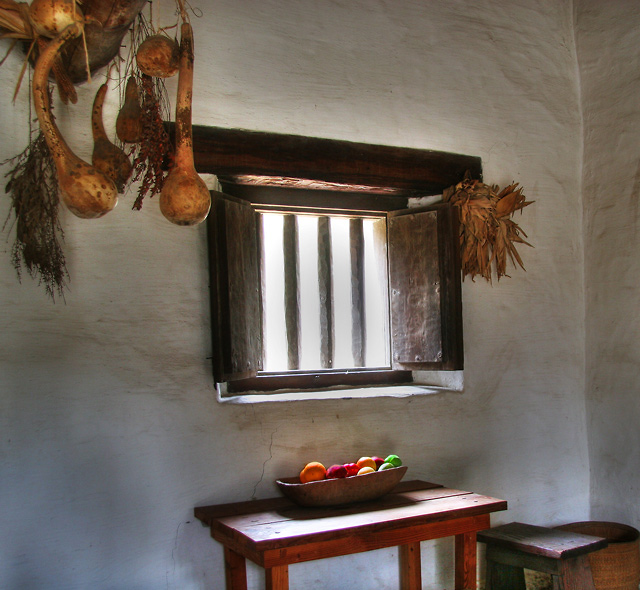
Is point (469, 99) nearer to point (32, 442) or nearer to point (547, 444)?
point (547, 444)

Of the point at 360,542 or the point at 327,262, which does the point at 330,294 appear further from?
the point at 360,542

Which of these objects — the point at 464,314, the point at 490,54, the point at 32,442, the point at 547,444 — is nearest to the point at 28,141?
the point at 32,442

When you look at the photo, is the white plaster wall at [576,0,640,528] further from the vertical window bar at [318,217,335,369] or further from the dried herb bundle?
the dried herb bundle

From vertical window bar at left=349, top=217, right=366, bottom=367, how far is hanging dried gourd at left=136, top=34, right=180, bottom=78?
1.49 meters

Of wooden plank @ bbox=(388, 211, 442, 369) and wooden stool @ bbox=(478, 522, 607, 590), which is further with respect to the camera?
wooden plank @ bbox=(388, 211, 442, 369)

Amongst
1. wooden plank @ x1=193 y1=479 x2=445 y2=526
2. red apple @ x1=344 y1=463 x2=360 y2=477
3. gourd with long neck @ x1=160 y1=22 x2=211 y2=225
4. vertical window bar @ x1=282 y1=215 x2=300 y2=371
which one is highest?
gourd with long neck @ x1=160 y1=22 x2=211 y2=225

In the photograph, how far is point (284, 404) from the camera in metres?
2.53

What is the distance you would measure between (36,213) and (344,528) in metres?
1.37

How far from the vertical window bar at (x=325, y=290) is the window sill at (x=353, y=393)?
0.36m

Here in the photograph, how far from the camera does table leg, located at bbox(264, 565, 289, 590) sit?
6.39ft

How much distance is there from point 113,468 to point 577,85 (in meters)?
2.74

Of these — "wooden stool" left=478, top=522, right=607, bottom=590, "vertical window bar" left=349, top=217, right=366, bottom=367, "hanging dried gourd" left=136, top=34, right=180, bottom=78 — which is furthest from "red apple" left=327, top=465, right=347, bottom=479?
"hanging dried gourd" left=136, top=34, right=180, bottom=78

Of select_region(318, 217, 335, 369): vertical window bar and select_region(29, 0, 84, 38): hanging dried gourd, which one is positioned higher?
select_region(29, 0, 84, 38): hanging dried gourd

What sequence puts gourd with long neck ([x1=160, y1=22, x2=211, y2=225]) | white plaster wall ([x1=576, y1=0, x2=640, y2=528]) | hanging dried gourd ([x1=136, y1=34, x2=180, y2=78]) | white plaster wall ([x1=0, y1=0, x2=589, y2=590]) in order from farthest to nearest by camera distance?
white plaster wall ([x1=576, y1=0, x2=640, y2=528]) < white plaster wall ([x1=0, y1=0, x2=589, y2=590]) < hanging dried gourd ([x1=136, y1=34, x2=180, y2=78]) < gourd with long neck ([x1=160, y1=22, x2=211, y2=225])
